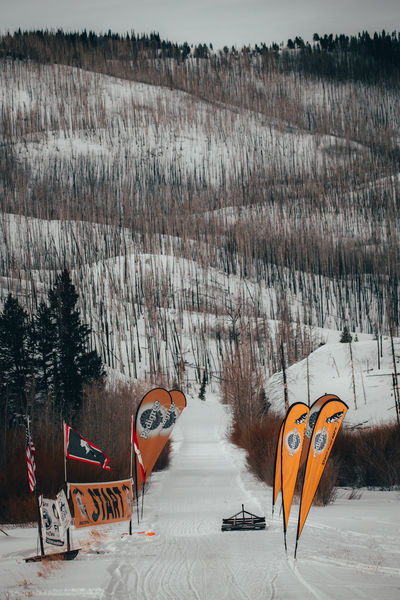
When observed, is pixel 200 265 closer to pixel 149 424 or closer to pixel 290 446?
pixel 149 424

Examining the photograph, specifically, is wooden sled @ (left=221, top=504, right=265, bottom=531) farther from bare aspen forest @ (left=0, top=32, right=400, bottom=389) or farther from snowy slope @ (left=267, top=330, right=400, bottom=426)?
bare aspen forest @ (left=0, top=32, right=400, bottom=389)

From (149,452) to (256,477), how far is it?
7.46 metres

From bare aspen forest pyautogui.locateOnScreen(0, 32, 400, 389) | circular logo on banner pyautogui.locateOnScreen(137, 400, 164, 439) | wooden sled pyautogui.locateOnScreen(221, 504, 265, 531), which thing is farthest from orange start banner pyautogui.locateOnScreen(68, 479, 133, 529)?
bare aspen forest pyautogui.locateOnScreen(0, 32, 400, 389)

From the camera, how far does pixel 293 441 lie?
1095 cm

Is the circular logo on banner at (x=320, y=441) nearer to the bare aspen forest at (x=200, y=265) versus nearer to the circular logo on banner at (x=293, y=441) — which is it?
the circular logo on banner at (x=293, y=441)

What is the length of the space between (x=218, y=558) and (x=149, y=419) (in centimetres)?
660

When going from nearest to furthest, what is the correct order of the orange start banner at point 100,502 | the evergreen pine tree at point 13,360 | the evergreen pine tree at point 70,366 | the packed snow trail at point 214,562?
the packed snow trail at point 214,562, the orange start banner at point 100,502, the evergreen pine tree at point 13,360, the evergreen pine tree at point 70,366

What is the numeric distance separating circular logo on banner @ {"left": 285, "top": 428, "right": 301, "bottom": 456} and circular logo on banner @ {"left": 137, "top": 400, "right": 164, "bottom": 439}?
603cm

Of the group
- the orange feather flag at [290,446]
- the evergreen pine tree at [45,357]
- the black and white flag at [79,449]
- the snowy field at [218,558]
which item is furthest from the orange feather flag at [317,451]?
the evergreen pine tree at [45,357]

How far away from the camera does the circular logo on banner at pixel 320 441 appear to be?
33.5 ft

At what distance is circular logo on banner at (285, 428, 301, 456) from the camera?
10.9 m

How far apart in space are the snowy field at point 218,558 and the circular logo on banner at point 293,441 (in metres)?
1.67

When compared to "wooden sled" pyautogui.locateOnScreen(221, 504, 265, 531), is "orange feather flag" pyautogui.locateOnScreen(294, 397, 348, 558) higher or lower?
higher

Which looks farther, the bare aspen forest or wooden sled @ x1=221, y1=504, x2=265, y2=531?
the bare aspen forest
